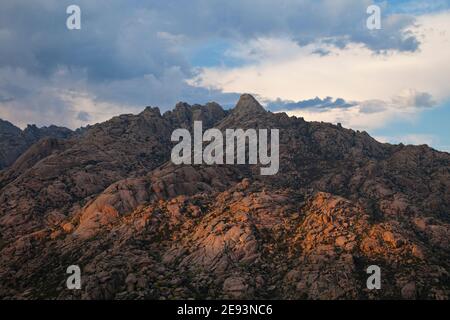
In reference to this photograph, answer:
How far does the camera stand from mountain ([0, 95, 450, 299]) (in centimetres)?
8338

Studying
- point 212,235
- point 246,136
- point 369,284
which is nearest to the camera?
point 369,284

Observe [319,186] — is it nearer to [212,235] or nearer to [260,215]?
[260,215]

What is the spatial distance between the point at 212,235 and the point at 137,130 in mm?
107912

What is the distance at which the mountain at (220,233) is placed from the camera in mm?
83375

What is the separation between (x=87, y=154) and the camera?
542ft
